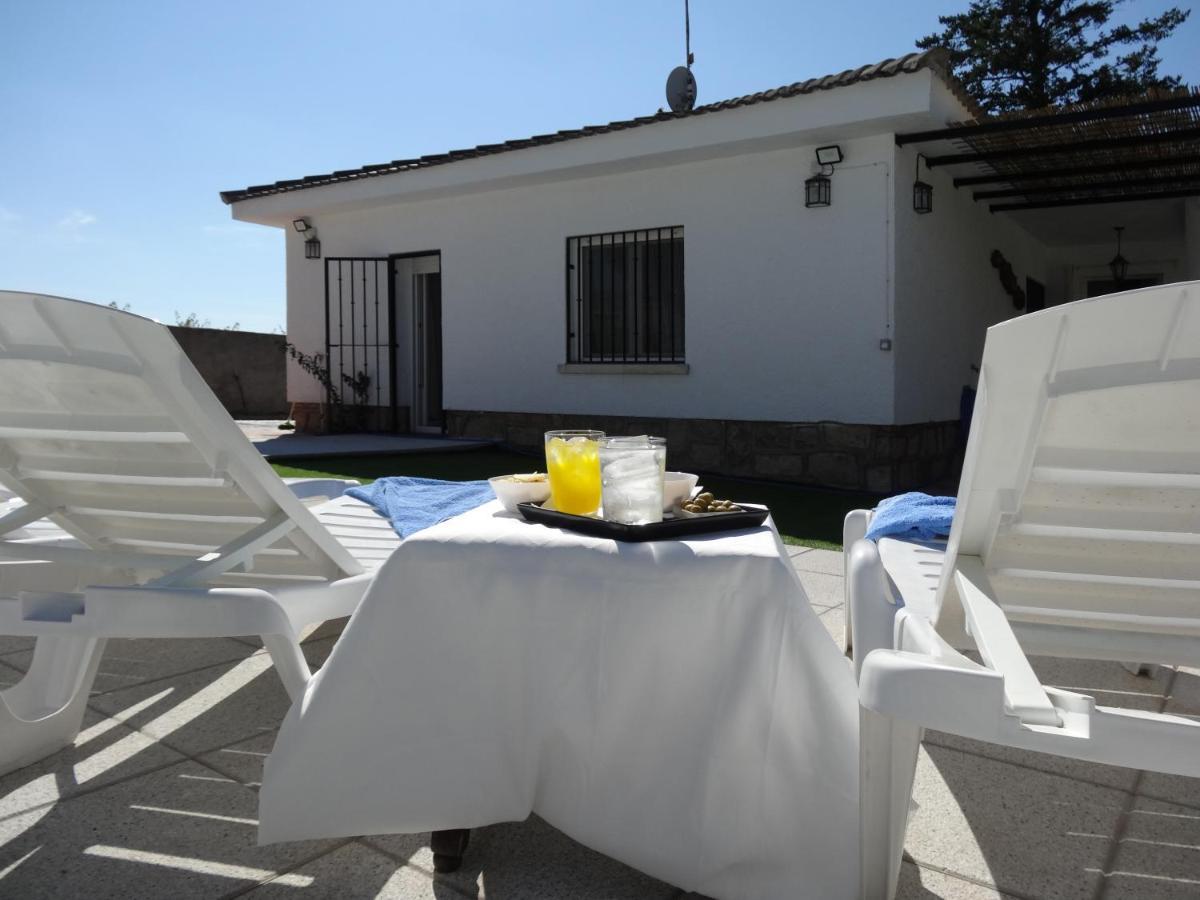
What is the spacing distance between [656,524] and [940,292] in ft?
21.2

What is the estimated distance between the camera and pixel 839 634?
2479 mm

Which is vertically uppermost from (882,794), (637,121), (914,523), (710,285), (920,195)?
(637,121)

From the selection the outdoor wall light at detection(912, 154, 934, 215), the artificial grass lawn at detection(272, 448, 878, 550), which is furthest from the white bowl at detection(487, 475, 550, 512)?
the outdoor wall light at detection(912, 154, 934, 215)

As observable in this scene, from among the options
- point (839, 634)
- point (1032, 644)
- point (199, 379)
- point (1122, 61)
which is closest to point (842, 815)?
point (1032, 644)

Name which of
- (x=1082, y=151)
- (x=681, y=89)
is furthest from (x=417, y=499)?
(x=681, y=89)

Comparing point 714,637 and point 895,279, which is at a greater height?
point 895,279

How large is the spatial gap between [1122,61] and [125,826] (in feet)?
66.3

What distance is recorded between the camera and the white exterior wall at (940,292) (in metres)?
6.17

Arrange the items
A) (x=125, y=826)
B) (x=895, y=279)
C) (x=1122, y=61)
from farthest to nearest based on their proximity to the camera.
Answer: (x=1122, y=61)
(x=895, y=279)
(x=125, y=826)

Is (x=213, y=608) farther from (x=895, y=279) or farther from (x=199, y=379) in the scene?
(x=895, y=279)

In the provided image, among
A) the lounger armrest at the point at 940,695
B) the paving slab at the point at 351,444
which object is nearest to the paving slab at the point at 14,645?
the lounger armrest at the point at 940,695

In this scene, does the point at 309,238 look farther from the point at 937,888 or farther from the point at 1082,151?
the point at 937,888

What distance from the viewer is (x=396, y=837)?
1.45 metres

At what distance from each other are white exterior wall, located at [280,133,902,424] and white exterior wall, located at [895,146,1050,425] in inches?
9.7
